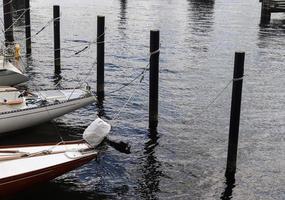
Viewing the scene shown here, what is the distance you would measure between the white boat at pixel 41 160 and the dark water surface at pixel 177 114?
3.40ft

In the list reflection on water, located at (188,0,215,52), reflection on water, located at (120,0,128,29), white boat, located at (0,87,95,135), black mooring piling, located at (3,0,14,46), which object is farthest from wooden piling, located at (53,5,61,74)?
reflection on water, located at (120,0,128,29)

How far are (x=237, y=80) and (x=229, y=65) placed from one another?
19.6m

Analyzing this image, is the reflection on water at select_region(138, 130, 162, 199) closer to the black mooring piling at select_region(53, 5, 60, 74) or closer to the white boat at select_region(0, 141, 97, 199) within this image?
the white boat at select_region(0, 141, 97, 199)

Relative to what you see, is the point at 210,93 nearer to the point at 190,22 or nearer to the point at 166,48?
the point at 166,48

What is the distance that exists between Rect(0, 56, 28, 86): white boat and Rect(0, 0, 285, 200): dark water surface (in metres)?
2.97

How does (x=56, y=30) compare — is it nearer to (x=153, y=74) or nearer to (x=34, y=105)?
(x=34, y=105)

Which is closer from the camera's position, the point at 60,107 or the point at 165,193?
the point at 165,193

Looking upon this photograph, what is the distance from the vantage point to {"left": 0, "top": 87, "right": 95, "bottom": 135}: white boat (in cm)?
1933

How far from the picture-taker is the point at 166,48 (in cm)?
4078

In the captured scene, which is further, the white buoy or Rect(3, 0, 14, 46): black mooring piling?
Rect(3, 0, 14, 46): black mooring piling

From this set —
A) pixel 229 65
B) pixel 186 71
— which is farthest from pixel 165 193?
pixel 229 65

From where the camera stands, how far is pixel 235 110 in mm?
16203

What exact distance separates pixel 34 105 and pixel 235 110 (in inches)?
330

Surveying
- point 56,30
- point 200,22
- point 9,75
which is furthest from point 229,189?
point 200,22
